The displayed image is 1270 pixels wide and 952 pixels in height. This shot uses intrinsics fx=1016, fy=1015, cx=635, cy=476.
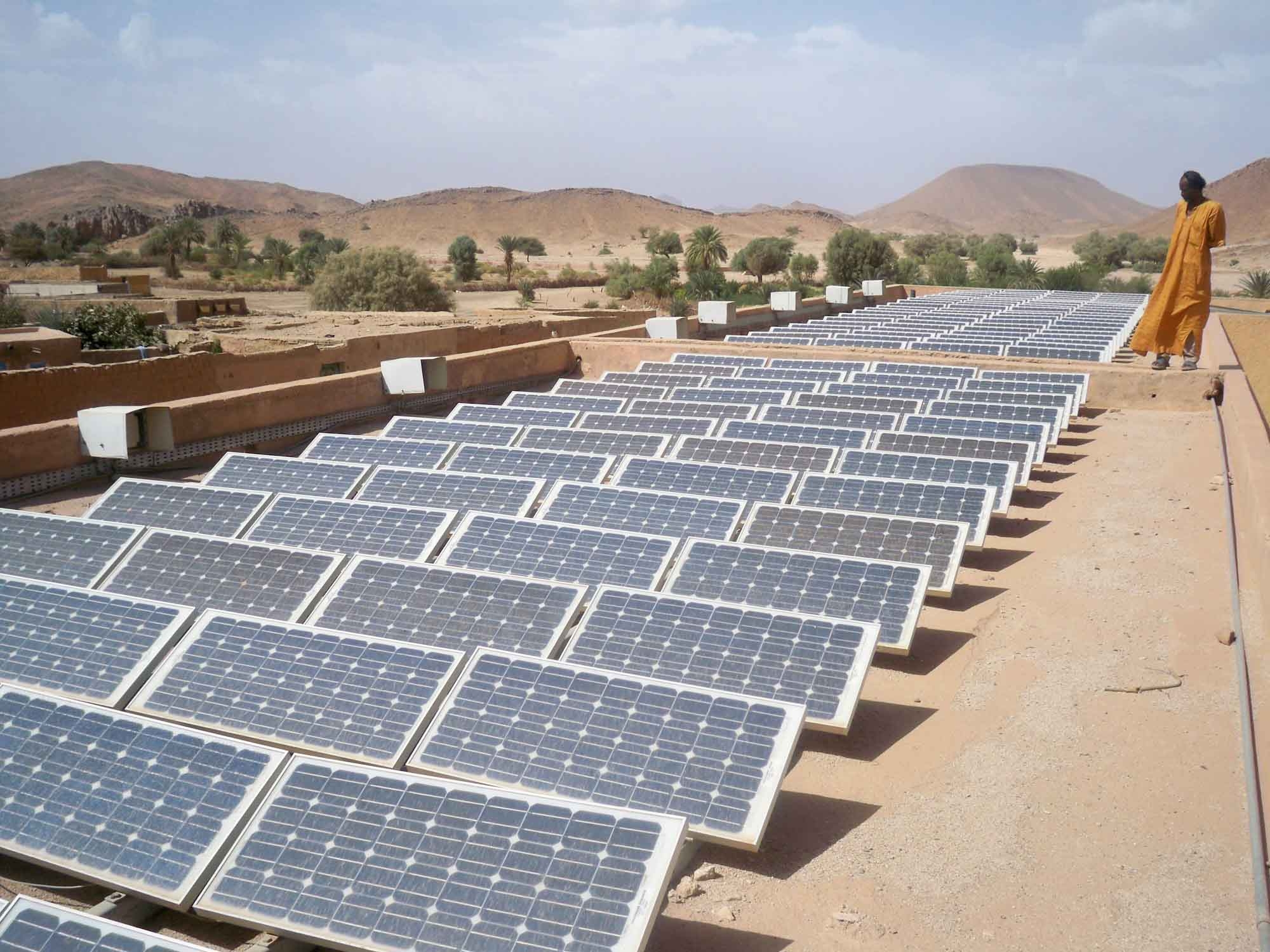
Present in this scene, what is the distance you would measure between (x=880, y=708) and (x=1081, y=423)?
11.1 metres

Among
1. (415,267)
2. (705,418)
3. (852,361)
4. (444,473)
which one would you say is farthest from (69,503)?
(415,267)

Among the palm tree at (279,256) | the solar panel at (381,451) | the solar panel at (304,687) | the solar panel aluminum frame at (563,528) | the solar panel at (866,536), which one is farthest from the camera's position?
the palm tree at (279,256)

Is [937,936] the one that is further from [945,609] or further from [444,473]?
[444,473]

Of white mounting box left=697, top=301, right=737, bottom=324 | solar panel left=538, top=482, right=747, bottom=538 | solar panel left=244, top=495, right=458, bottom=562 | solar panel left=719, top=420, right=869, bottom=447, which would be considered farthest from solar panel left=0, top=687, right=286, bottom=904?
white mounting box left=697, top=301, right=737, bottom=324

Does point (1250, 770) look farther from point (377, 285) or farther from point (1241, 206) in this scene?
point (1241, 206)

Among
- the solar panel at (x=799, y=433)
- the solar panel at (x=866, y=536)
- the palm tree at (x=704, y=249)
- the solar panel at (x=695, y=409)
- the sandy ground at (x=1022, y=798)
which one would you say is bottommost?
the sandy ground at (x=1022, y=798)

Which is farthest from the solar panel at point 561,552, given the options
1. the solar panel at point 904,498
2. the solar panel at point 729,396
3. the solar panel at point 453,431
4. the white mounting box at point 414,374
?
the white mounting box at point 414,374

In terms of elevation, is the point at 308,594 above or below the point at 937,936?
above

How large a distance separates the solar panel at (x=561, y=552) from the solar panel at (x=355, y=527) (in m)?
0.46

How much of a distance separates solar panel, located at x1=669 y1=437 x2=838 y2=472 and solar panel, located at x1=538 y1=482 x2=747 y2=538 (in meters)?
2.07

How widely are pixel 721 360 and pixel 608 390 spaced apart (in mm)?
4558

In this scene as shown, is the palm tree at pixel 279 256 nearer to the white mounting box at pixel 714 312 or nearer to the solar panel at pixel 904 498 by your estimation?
the white mounting box at pixel 714 312

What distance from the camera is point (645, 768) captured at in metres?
5.14

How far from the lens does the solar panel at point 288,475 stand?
11344 mm
